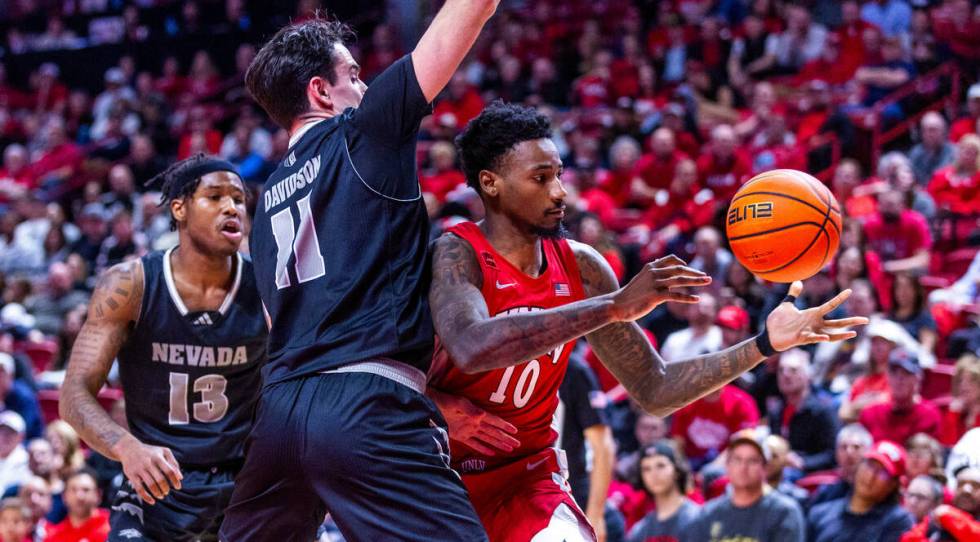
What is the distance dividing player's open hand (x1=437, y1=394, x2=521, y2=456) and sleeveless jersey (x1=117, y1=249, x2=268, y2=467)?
3.90 feet

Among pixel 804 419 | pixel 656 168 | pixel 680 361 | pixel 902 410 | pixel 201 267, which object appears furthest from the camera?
pixel 656 168

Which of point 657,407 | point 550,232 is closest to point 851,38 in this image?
point 657,407

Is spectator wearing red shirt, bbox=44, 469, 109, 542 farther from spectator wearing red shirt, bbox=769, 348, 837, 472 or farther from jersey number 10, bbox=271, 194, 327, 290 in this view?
jersey number 10, bbox=271, 194, 327, 290

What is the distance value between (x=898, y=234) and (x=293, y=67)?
298 inches

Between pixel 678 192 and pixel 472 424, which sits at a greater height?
pixel 472 424

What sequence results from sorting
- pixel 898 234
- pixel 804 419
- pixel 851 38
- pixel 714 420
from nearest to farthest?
pixel 804 419 < pixel 714 420 < pixel 898 234 < pixel 851 38

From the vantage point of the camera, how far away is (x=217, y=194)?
5273 millimetres

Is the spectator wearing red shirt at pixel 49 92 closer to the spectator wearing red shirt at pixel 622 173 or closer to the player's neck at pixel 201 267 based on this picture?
the spectator wearing red shirt at pixel 622 173

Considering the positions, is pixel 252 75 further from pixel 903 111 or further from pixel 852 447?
pixel 903 111

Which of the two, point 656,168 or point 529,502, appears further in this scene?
point 656,168

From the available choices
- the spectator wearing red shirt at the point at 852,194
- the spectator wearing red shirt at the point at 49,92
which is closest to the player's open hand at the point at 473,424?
the spectator wearing red shirt at the point at 852,194

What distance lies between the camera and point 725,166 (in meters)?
12.5

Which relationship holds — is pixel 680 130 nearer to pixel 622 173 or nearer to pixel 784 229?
pixel 622 173

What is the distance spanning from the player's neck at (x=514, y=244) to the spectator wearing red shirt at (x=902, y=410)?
460cm
